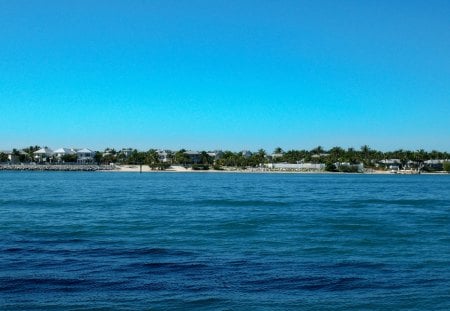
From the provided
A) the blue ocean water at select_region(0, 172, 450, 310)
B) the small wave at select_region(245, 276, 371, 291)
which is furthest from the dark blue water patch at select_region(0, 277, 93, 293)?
the small wave at select_region(245, 276, 371, 291)

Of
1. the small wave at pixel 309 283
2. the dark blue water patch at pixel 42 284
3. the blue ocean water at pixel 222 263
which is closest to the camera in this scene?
the blue ocean water at pixel 222 263

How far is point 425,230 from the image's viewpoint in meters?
30.3

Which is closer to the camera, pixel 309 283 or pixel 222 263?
pixel 309 283

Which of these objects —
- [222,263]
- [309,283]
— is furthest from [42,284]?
[309,283]

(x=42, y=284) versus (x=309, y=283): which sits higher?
(x=42, y=284)

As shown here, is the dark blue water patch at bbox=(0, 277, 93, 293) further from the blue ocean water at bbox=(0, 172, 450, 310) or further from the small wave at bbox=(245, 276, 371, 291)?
the small wave at bbox=(245, 276, 371, 291)

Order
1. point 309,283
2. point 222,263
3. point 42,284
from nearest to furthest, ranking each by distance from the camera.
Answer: point 42,284
point 309,283
point 222,263

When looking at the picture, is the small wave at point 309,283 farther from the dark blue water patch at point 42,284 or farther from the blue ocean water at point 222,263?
the dark blue water patch at point 42,284

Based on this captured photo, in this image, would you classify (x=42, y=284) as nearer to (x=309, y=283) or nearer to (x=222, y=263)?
(x=222, y=263)

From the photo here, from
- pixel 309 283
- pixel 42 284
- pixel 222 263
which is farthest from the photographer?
pixel 222 263

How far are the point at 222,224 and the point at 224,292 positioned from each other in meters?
17.9

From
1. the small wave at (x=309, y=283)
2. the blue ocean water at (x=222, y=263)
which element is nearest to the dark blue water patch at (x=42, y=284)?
the blue ocean water at (x=222, y=263)

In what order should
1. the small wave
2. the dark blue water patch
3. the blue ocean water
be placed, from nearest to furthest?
the blue ocean water < the dark blue water patch < the small wave

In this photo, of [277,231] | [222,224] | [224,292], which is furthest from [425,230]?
[224,292]
